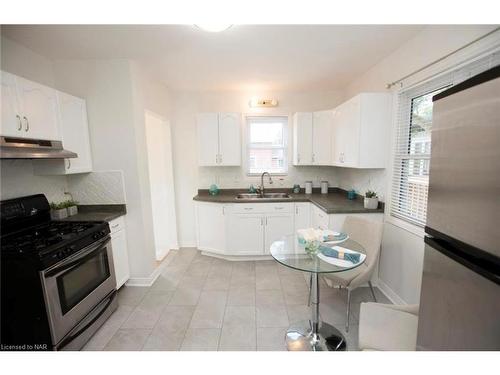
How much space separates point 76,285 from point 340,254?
6.80 ft

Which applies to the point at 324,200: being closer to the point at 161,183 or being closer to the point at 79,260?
the point at 161,183

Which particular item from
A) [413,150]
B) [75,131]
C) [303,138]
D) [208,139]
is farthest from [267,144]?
[75,131]

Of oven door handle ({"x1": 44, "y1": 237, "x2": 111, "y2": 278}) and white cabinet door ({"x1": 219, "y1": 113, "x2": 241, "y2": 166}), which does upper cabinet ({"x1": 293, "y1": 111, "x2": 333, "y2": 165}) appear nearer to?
white cabinet door ({"x1": 219, "y1": 113, "x2": 241, "y2": 166})

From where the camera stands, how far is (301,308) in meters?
2.09

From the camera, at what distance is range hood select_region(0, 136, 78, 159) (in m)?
1.50

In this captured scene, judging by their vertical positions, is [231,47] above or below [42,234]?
above

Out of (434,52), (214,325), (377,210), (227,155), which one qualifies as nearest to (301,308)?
(214,325)

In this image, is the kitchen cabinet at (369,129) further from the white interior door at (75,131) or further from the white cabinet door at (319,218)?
the white interior door at (75,131)

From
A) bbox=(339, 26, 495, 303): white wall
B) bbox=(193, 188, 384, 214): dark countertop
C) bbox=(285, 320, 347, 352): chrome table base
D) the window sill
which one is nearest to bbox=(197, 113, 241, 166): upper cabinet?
bbox=(193, 188, 384, 214): dark countertop

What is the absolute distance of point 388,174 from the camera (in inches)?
89.7

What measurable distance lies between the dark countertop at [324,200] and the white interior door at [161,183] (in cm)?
57

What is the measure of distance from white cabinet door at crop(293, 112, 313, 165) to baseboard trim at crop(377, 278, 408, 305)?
185cm
